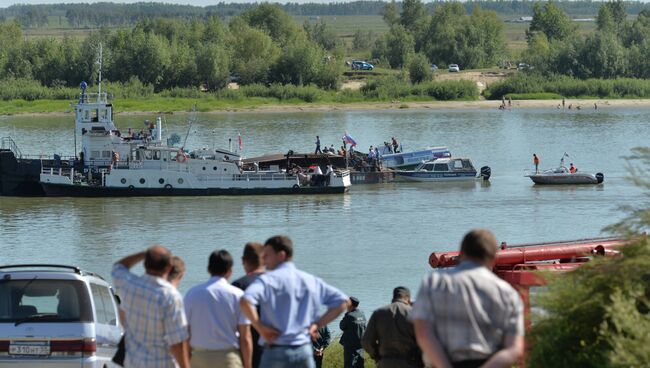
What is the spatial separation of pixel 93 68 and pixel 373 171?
77.2 metres

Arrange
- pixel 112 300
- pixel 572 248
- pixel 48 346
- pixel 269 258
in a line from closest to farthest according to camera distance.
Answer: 1. pixel 269 258
2. pixel 48 346
3. pixel 112 300
4. pixel 572 248

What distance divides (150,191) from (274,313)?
46.1 m

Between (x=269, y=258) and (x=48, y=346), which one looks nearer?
(x=269, y=258)

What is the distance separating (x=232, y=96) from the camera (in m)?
128

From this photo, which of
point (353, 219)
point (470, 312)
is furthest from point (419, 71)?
point (470, 312)

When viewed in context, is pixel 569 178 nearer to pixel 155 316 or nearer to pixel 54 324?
pixel 54 324

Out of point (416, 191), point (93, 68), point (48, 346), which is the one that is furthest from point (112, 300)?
point (93, 68)

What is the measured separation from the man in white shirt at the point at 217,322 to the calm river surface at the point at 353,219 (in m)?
12.7

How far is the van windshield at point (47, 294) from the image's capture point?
12.0 meters

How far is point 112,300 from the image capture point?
43.0ft

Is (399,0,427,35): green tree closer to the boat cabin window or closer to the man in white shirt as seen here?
the boat cabin window

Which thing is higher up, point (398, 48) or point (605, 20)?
point (605, 20)

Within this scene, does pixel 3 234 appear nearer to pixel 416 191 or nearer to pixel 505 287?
pixel 416 191

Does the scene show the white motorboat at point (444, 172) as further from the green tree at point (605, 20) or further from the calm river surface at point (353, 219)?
the green tree at point (605, 20)
